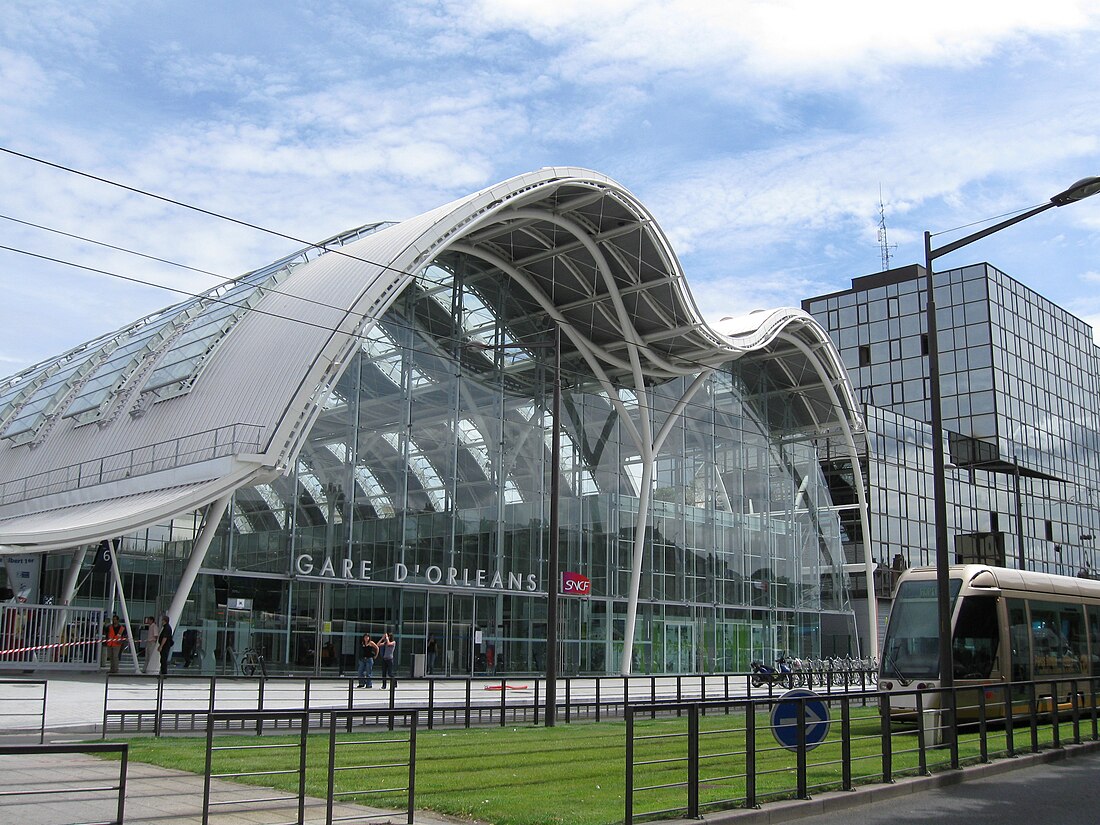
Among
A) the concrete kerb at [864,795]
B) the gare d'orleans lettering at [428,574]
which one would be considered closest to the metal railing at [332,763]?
the concrete kerb at [864,795]

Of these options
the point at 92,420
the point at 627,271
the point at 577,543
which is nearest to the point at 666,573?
the point at 577,543

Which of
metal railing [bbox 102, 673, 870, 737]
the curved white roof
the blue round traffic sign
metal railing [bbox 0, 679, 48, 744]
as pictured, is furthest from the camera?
the curved white roof

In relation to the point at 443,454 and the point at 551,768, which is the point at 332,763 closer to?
the point at 551,768

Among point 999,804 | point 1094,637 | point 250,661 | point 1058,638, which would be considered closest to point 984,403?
point 1094,637

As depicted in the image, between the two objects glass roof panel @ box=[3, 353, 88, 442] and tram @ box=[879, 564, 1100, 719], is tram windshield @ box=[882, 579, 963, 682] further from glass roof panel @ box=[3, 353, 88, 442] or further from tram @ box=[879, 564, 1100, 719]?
glass roof panel @ box=[3, 353, 88, 442]

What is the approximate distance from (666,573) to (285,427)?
20001 mm

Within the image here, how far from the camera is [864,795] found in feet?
40.1

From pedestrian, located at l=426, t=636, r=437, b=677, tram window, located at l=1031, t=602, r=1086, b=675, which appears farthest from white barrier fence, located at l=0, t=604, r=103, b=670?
tram window, located at l=1031, t=602, r=1086, b=675

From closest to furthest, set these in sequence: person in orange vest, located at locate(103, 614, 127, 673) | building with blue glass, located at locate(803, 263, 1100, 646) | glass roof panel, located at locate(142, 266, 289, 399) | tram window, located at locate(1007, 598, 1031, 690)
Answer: tram window, located at locate(1007, 598, 1031, 690), person in orange vest, located at locate(103, 614, 127, 673), glass roof panel, located at locate(142, 266, 289, 399), building with blue glass, located at locate(803, 263, 1100, 646)

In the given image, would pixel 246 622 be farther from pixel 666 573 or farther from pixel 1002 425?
pixel 1002 425

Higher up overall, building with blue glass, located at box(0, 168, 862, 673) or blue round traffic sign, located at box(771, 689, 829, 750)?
building with blue glass, located at box(0, 168, 862, 673)

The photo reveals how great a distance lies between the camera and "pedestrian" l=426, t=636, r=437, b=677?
3547cm

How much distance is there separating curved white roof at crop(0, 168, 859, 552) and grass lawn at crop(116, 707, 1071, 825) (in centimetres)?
1346

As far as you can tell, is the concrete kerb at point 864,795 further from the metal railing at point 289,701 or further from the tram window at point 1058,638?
the tram window at point 1058,638
